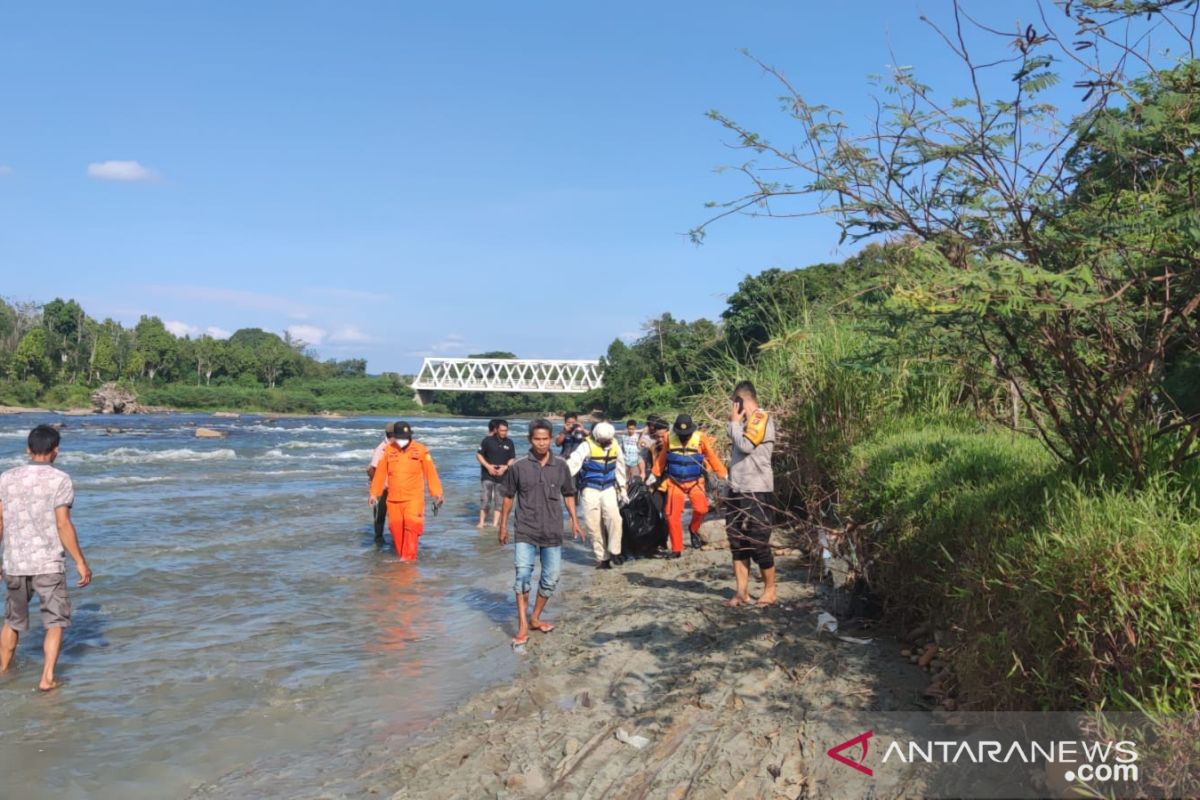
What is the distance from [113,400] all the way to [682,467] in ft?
252

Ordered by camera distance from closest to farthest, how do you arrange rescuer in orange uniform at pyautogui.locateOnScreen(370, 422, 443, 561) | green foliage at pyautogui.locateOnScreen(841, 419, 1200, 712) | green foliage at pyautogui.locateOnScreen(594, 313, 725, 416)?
green foliage at pyautogui.locateOnScreen(841, 419, 1200, 712) < rescuer in orange uniform at pyautogui.locateOnScreen(370, 422, 443, 561) < green foliage at pyautogui.locateOnScreen(594, 313, 725, 416)

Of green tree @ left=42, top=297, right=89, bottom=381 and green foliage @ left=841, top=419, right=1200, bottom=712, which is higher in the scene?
green tree @ left=42, top=297, right=89, bottom=381

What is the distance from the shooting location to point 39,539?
5.77 m

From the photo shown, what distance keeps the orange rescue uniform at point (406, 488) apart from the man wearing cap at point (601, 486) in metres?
1.85

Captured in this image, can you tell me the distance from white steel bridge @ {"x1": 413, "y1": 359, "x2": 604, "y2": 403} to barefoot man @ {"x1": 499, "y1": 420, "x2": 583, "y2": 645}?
80.2m

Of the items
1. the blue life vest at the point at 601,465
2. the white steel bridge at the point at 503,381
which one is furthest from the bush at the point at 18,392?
the blue life vest at the point at 601,465

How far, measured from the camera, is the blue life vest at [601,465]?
9.31 metres

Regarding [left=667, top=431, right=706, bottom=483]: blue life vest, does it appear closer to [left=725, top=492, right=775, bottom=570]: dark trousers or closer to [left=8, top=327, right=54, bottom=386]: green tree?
[left=725, top=492, right=775, bottom=570]: dark trousers

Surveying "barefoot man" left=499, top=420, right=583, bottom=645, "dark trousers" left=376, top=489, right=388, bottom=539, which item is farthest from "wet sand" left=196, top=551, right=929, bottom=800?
"dark trousers" left=376, top=489, right=388, bottom=539

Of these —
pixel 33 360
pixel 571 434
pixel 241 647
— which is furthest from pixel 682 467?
pixel 33 360

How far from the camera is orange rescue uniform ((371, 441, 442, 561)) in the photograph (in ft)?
32.1

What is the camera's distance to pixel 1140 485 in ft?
12.8

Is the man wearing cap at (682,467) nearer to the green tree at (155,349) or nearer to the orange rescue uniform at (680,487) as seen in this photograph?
the orange rescue uniform at (680,487)

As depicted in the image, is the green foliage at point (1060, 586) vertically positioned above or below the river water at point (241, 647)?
above
